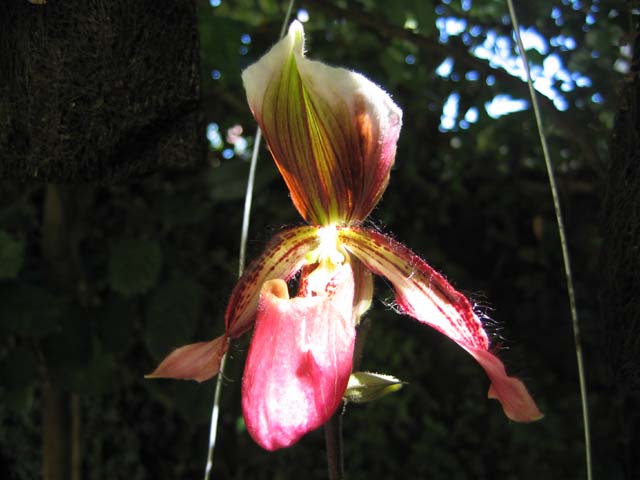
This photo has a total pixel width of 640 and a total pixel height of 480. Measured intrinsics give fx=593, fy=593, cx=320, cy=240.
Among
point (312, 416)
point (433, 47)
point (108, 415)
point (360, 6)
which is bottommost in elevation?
point (108, 415)

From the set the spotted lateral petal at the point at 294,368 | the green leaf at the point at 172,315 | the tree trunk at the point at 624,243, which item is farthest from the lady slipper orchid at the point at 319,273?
the green leaf at the point at 172,315

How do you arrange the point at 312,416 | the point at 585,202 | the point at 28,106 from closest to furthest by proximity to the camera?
1. the point at 312,416
2. the point at 28,106
3. the point at 585,202

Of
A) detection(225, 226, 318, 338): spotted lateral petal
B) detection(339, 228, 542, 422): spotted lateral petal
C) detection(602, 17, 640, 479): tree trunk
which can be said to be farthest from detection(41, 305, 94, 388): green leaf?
detection(602, 17, 640, 479): tree trunk

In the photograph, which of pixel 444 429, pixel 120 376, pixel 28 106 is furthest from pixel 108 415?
pixel 28 106

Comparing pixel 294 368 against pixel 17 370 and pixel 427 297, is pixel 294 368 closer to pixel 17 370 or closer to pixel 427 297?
pixel 427 297

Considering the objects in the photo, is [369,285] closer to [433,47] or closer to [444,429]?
[433,47]

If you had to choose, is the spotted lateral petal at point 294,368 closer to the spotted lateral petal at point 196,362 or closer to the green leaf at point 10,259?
the spotted lateral petal at point 196,362
